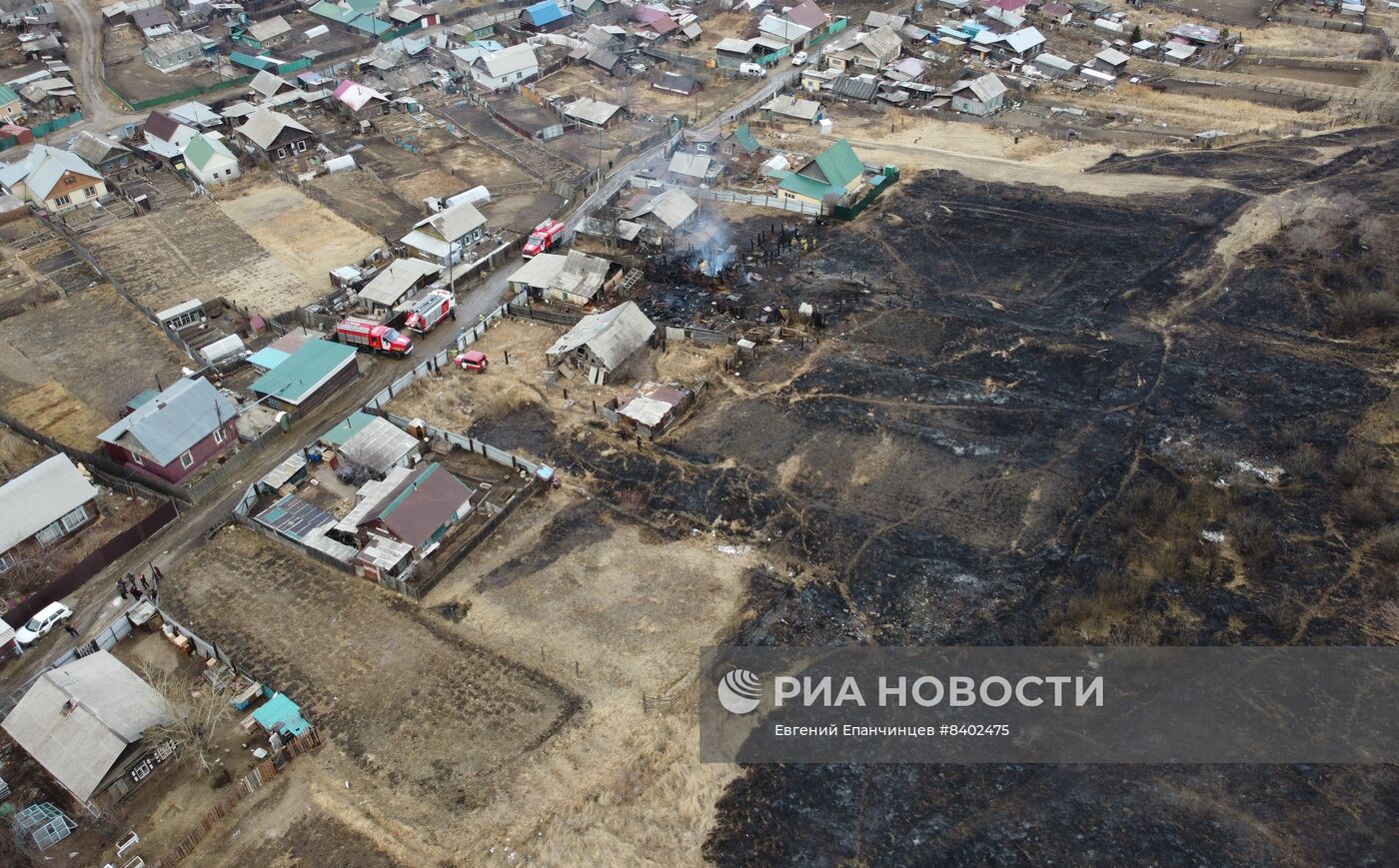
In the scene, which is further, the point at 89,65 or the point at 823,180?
the point at 89,65

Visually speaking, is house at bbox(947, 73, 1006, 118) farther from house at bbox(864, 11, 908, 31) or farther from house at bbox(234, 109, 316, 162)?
house at bbox(234, 109, 316, 162)

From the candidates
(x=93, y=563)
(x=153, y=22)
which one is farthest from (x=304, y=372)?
(x=153, y=22)

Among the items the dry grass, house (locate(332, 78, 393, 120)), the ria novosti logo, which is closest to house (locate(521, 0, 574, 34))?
house (locate(332, 78, 393, 120))

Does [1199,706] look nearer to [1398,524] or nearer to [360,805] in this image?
[1398,524]

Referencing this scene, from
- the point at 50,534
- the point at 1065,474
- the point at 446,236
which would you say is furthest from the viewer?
the point at 446,236

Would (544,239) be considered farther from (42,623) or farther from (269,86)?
(269,86)

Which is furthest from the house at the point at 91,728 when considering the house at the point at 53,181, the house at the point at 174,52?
the house at the point at 174,52
